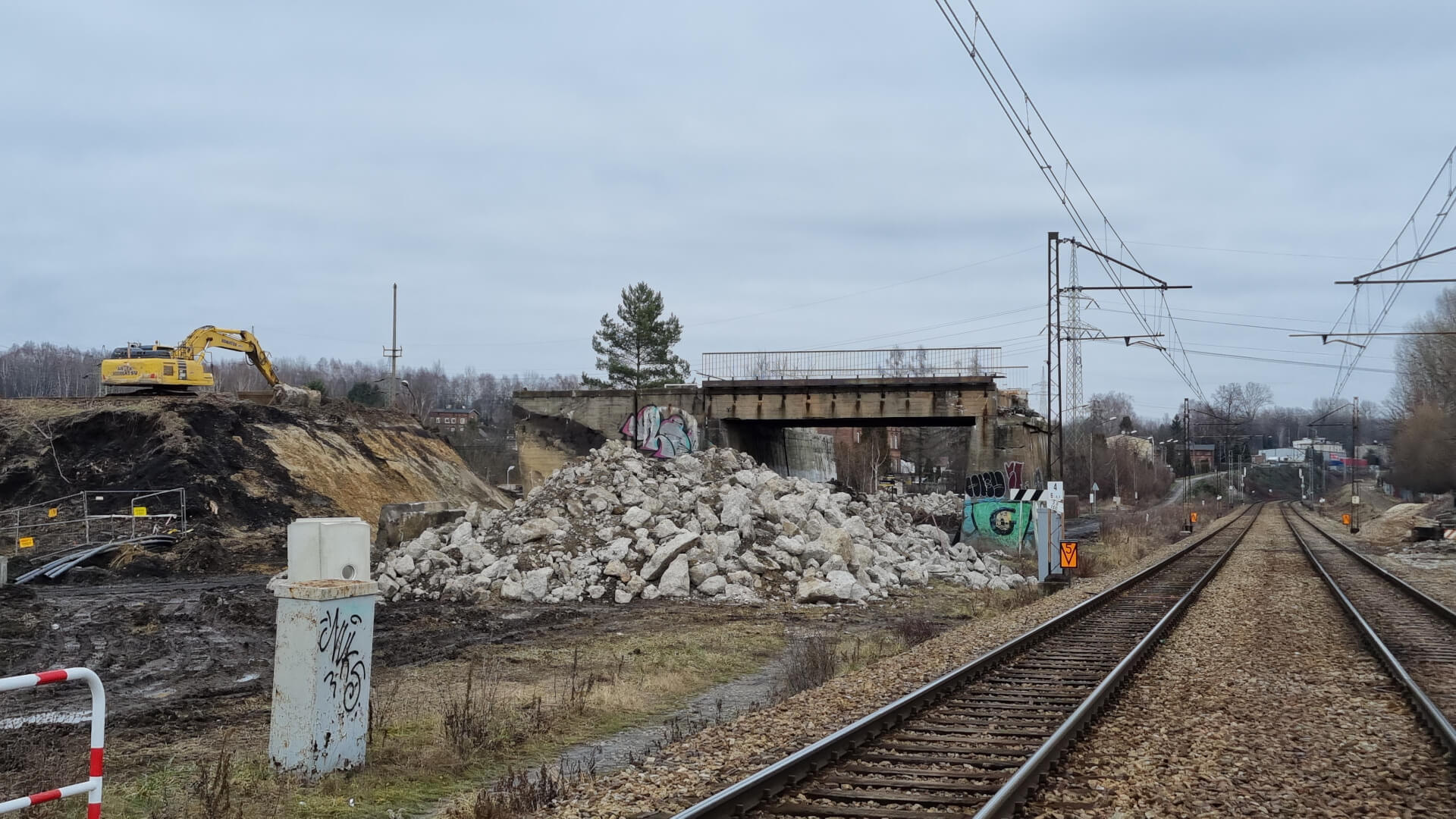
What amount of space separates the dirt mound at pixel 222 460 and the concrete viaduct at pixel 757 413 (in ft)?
21.7

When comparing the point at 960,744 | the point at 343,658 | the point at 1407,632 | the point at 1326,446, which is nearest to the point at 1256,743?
the point at 960,744

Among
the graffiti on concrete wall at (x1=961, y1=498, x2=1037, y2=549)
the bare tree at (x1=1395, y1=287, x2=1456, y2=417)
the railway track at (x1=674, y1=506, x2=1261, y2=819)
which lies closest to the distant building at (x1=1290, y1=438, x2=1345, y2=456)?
the bare tree at (x1=1395, y1=287, x2=1456, y2=417)

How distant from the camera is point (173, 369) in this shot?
144 ft

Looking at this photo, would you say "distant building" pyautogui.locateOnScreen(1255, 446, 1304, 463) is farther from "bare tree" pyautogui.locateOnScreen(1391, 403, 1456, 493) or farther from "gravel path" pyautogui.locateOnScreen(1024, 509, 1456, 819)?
"gravel path" pyautogui.locateOnScreen(1024, 509, 1456, 819)

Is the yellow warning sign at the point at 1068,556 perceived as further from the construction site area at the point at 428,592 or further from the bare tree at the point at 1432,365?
the bare tree at the point at 1432,365

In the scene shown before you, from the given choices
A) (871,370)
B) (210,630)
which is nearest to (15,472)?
(210,630)

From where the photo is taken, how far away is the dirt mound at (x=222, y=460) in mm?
35906

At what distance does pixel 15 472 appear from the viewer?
124 ft

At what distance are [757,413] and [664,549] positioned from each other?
54.6ft

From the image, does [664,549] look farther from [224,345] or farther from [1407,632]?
[224,345]

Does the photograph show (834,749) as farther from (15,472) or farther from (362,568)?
(15,472)

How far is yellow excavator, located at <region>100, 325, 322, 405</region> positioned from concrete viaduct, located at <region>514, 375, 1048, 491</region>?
12.9 m

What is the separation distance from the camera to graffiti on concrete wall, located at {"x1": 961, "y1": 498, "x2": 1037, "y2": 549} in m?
35.5

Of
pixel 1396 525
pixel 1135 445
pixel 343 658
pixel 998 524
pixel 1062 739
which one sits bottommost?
pixel 1396 525
